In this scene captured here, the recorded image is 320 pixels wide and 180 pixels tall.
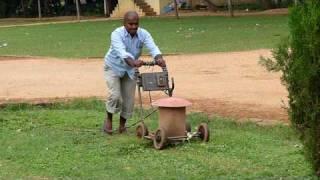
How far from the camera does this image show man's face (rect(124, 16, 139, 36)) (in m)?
8.23

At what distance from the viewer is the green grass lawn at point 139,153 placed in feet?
21.3

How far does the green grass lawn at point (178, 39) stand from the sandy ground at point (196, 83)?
204cm

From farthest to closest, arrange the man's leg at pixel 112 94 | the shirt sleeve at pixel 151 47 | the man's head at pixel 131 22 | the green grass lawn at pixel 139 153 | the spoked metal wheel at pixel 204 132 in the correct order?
the man's leg at pixel 112 94 < the shirt sleeve at pixel 151 47 < the man's head at pixel 131 22 < the spoked metal wheel at pixel 204 132 < the green grass lawn at pixel 139 153

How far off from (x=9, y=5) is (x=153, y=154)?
5002cm

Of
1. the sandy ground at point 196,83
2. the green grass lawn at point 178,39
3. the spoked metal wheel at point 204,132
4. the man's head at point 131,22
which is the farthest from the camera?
the green grass lawn at point 178,39

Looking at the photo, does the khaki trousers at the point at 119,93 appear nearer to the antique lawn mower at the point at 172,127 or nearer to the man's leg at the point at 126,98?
the man's leg at the point at 126,98

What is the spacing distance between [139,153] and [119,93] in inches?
58.0

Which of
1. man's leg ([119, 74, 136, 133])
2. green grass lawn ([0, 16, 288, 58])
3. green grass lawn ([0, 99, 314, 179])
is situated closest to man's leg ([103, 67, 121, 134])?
man's leg ([119, 74, 136, 133])

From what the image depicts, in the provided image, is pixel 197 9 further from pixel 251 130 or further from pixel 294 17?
pixel 294 17

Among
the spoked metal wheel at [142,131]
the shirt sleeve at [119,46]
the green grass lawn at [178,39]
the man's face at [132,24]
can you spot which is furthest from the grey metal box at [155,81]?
the green grass lawn at [178,39]

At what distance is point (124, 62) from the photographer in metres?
8.38

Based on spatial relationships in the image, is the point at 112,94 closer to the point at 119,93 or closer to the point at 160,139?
the point at 119,93

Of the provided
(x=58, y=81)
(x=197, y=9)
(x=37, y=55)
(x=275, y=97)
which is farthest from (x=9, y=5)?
(x=275, y=97)

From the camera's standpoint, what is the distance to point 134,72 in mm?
8547
